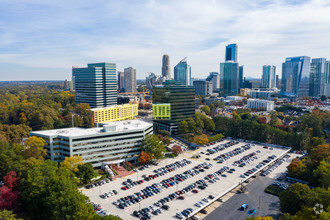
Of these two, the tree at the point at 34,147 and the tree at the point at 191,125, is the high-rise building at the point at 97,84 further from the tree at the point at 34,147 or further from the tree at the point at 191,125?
the tree at the point at 34,147

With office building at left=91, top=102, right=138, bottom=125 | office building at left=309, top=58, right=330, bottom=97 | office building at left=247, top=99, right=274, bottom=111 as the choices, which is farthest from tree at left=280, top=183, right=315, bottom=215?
office building at left=309, top=58, right=330, bottom=97

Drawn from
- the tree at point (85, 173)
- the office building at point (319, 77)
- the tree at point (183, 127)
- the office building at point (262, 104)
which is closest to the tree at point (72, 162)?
the tree at point (85, 173)

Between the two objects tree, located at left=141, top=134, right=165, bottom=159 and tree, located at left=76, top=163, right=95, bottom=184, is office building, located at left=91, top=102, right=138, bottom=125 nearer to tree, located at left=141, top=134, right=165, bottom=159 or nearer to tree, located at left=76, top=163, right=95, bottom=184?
tree, located at left=141, top=134, right=165, bottom=159

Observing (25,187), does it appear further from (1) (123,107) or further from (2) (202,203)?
(1) (123,107)

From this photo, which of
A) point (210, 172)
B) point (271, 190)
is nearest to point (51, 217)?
point (210, 172)

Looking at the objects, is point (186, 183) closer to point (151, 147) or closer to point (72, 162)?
point (151, 147)

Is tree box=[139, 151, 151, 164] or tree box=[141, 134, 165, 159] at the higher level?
tree box=[141, 134, 165, 159]

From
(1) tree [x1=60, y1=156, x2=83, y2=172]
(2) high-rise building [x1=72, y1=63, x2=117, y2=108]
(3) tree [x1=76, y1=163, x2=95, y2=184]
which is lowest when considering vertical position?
(3) tree [x1=76, y1=163, x2=95, y2=184]
